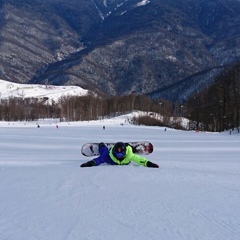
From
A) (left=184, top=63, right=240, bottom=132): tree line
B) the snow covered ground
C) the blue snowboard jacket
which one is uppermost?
(left=184, top=63, right=240, bottom=132): tree line

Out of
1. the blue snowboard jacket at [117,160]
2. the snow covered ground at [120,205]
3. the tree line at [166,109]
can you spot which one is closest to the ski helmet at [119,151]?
the blue snowboard jacket at [117,160]

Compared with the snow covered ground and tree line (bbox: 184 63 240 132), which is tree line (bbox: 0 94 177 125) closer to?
tree line (bbox: 184 63 240 132)

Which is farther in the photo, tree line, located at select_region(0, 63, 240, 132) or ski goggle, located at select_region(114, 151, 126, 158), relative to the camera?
tree line, located at select_region(0, 63, 240, 132)

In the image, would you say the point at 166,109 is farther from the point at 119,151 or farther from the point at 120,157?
the point at 119,151

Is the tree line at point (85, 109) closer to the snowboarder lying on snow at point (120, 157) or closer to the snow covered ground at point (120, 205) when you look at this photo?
the snowboarder lying on snow at point (120, 157)

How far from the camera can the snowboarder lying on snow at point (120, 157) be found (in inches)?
457

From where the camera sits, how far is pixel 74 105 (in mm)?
124062

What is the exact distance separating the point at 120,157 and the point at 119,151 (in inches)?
8.8

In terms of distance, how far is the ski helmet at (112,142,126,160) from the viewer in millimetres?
11609

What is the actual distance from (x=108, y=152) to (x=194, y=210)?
Answer: 632 cm

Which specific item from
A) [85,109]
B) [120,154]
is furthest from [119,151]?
[85,109]

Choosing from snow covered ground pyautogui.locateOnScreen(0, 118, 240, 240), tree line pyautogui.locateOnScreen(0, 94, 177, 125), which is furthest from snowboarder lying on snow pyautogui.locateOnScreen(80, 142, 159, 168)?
tree line pyautogui.locateOnScreen(0, 94, 177, 125)

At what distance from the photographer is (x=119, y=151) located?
11742 millimetres

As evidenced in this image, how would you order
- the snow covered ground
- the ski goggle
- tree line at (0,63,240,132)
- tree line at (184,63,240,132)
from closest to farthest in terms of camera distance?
the snow covered ground
the ski goggle
tree line at (184,63,240,132)
tree line at (0,63,240,132)
